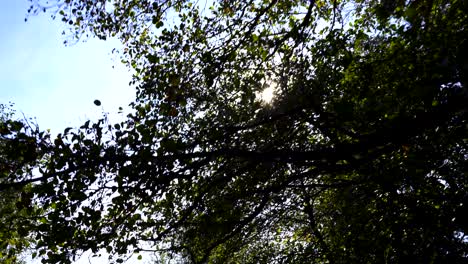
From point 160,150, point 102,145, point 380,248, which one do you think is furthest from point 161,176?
point 380,248

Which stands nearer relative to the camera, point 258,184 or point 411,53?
point 411,53

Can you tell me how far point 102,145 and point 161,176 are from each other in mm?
1332

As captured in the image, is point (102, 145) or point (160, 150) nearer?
point (160, 150)

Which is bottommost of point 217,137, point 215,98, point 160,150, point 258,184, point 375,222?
point 375,222

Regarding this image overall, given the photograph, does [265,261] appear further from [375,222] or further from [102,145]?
[102,145]

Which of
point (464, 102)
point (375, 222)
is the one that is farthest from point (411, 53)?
point (375, 222)

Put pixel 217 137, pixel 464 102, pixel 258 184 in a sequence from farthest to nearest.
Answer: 1. pixel 258 184
2. pixel 217 137
3. pixel 464 102

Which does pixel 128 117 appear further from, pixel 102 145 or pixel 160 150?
pixel 160 150

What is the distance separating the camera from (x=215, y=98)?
30.6ft

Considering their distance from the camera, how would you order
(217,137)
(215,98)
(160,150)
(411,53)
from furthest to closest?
(215,98) → (411,53) → (217,137) → (160,150)

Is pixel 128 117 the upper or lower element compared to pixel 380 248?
upper

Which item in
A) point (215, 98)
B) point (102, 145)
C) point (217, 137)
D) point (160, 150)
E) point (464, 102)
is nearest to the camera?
point (464, 102)

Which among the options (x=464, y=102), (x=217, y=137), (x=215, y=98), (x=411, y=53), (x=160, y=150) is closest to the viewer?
(x=464, y=102)

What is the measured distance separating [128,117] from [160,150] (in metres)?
2.49
